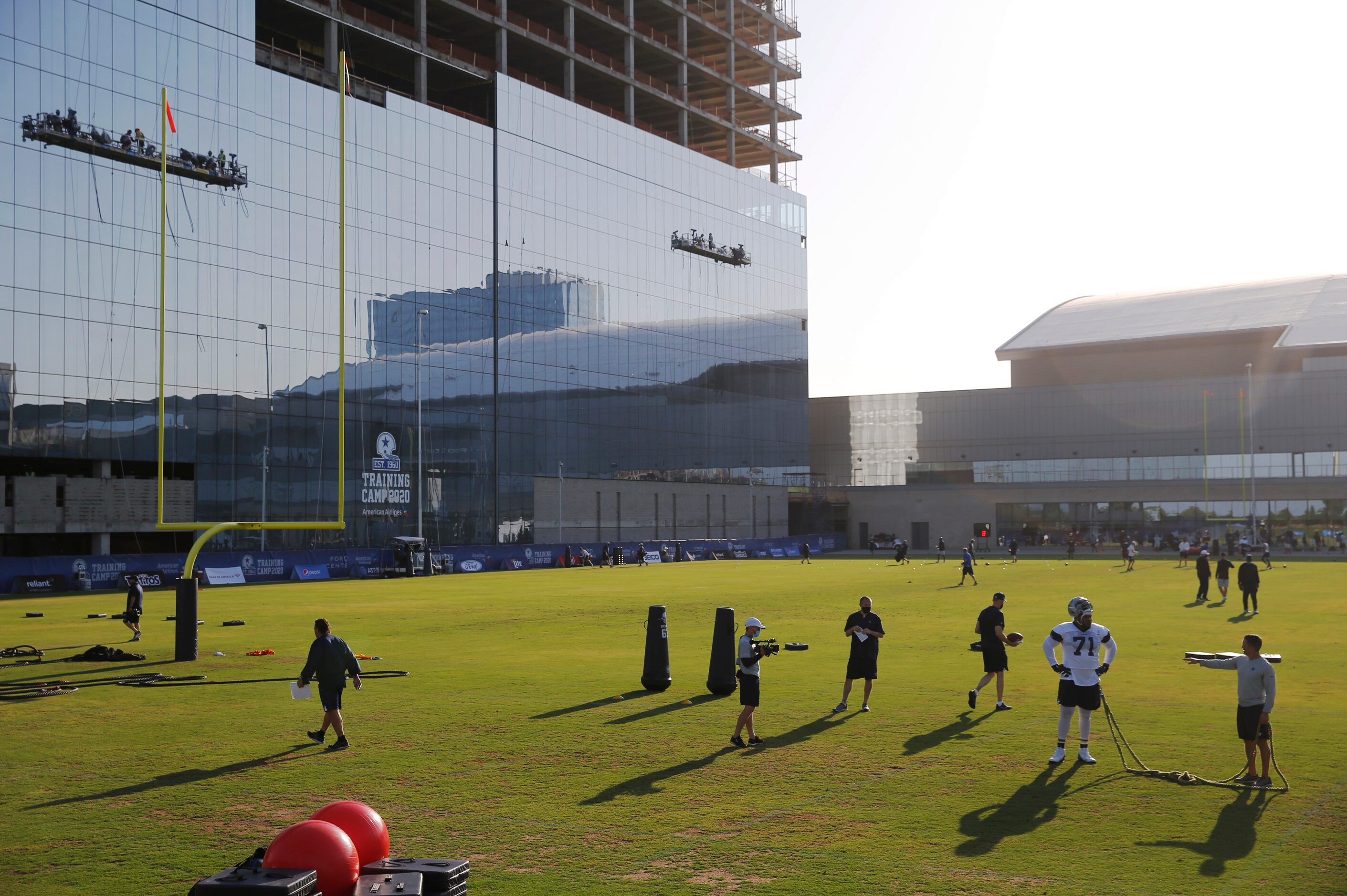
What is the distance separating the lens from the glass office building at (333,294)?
57.8 m

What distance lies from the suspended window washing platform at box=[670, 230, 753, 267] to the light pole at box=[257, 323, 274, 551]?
40.9 metres

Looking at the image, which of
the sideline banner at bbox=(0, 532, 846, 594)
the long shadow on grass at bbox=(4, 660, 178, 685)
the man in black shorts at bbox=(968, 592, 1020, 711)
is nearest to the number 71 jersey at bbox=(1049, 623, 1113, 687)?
the man in black shorts at bbox=(968, 592, 1020, 711)

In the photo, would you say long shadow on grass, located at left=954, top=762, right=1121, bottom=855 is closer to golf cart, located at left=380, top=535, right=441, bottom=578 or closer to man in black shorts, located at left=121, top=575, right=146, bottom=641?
man in black shorts, located at left=121, top=575, right=146, bottom=641

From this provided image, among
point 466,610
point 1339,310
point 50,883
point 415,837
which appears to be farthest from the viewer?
point 1339,310

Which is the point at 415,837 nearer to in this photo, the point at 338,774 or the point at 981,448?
the point at 338,774

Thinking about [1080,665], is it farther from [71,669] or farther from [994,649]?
[71,669]

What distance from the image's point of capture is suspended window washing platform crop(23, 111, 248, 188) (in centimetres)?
5653

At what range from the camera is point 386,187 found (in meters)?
74.4

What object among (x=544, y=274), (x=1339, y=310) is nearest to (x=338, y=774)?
(x=544, y=274)

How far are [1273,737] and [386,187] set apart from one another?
2650 inches

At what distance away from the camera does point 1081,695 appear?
14500mm

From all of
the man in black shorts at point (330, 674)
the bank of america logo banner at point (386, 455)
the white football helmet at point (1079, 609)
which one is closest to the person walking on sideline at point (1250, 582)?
the white football helmet at point (1079, 609)

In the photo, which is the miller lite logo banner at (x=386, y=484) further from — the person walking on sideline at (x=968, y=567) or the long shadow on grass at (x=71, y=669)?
the long shadow on grass at (x=71, y=669)

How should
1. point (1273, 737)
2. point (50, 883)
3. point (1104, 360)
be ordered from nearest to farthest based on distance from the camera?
point (50, 883), point (1273, 737), point (1104, 360)
